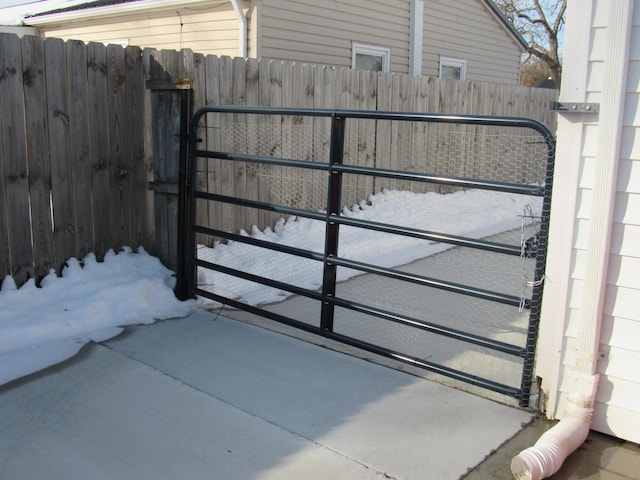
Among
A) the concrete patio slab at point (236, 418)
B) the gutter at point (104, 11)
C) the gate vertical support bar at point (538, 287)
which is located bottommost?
the concrete patio slab at point (236, 418)

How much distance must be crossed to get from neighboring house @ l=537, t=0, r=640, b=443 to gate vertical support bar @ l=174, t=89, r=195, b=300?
2703 millimetres

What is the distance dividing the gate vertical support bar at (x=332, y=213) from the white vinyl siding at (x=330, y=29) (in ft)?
19.2

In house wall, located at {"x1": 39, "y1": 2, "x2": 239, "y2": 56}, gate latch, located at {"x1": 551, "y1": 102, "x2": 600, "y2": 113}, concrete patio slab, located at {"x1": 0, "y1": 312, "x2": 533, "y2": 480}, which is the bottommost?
concrete patio slab, located at {"x1": 0, "y1": 312, "x2": 533, "y2": 480}

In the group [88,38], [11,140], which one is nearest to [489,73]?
[88,38]

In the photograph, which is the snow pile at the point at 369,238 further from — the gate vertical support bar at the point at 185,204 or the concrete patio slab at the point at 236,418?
the concrete patio slab at the point at 236,418

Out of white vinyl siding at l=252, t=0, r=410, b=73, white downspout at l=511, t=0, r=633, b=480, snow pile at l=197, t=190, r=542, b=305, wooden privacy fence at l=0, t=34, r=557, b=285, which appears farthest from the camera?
white vinyl siding at l=252, t=0, r=410, b=73

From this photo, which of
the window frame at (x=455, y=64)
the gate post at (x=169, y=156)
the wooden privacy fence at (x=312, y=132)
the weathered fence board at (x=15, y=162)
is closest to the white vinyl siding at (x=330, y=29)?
the window frame at (x=455, y=64)

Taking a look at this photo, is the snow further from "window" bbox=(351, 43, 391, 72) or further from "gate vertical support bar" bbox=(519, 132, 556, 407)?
"window" bbox=(351, 43, 391, 72)

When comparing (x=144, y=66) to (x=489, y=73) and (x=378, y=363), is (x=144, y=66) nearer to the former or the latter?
(x=378, y=363)

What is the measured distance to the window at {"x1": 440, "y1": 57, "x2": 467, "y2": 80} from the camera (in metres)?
13.7

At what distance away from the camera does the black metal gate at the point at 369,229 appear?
3273mm

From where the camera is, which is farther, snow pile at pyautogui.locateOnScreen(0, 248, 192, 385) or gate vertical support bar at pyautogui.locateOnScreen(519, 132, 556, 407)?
snow pile at pyautogui.locateOnScreen(0, 248, 192, 385)

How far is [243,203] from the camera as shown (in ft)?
14.3

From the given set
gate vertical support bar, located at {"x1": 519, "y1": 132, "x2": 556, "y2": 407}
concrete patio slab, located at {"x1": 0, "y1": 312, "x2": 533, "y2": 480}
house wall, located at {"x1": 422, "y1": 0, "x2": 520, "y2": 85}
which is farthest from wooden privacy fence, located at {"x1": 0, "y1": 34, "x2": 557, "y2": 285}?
house wall, located at {"x1": 422, "y1": 0, "x2": 520, "y2": 85}
